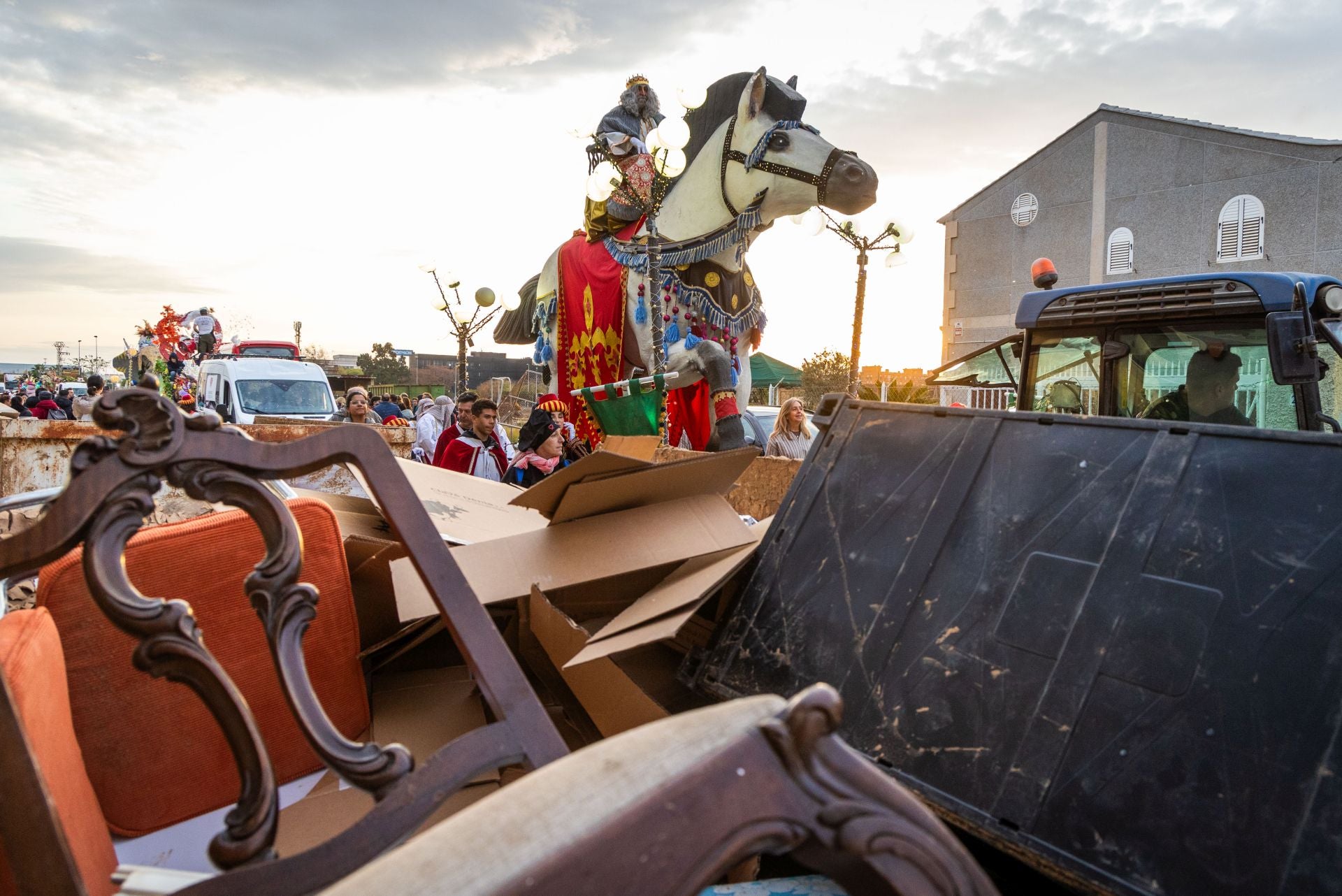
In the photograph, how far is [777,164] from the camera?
24.7 feet

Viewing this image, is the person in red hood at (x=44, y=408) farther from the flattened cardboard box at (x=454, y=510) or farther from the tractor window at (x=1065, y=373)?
the tractor window at (x=1065, y=373)

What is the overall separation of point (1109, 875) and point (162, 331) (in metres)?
27.5

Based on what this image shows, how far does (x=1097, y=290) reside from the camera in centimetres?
384

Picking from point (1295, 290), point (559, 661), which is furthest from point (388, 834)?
point (1295, 290)

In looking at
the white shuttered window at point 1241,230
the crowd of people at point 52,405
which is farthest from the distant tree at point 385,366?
the white shuttered window at point 1241,230

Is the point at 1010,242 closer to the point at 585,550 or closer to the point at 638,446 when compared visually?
the point at 638,446

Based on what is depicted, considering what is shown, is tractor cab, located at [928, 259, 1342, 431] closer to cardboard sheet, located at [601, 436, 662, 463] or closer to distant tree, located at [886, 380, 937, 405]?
cardboard sheet, located at [601, 436, 662, 463]

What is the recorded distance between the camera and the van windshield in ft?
49.4

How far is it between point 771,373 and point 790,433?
17.3m

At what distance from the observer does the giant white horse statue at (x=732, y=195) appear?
7500 millimetres

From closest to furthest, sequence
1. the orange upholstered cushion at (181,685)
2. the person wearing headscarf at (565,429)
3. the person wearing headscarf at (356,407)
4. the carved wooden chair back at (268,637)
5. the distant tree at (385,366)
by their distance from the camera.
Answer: the carved wooden chair back at (268,637) < the orange upholstered cushion at (181,685) < the person wearing headscarf at (565,429) < the person wearing headscarf at (356,407) < the distant tree at (385,366)

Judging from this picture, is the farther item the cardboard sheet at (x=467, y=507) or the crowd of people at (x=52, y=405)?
the crowd of people at (x=52, y=405)

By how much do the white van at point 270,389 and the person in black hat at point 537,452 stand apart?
1099cm

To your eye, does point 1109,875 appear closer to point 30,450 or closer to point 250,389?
point 30,450
